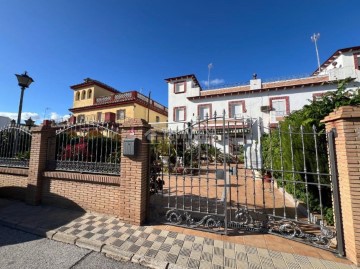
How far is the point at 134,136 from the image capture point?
172 inches

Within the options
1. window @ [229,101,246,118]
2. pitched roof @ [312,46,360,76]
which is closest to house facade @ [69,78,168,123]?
window @ [229,101,246,118]

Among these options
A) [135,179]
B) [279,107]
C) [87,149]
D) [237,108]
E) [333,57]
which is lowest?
[135,179]

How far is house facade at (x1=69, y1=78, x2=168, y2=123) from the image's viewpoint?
75.7ft

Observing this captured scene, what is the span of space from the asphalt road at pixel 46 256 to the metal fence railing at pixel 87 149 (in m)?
1.82

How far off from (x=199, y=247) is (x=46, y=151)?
5.31 m

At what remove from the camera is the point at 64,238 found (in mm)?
3684

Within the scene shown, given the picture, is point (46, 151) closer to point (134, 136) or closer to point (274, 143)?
point (134, 136)

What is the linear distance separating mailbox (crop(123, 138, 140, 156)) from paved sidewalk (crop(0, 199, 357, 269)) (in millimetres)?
1673

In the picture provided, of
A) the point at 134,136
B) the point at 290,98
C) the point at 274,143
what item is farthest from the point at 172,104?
the point at 134,136

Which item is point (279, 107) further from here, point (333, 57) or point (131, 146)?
point (131, 146)

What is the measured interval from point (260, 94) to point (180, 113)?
9.97 metres

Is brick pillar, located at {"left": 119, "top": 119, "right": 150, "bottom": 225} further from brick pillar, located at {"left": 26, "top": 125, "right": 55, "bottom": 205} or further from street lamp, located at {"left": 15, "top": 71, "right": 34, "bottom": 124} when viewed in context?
street lamp, located at {"left": 15, "top": 71, "right": 34, "bottom": 124}

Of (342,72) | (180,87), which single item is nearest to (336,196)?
(342,72)

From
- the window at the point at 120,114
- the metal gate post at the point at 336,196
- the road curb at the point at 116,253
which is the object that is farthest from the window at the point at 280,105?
the road curb at the point at 116,253
